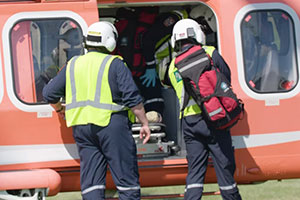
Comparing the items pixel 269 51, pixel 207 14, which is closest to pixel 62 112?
pixel 207 14

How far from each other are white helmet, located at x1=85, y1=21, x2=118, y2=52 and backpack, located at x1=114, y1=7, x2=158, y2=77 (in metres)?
1.47

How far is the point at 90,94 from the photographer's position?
5.18m

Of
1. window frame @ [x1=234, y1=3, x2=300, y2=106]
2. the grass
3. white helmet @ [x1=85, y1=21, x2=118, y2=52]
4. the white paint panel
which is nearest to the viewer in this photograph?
white helmet @ [x1=85, y1=21, x2=118, y2=52]

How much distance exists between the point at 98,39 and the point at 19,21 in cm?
97

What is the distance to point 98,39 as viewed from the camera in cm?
526

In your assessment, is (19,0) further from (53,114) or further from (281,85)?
(281,85)

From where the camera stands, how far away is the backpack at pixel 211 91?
5.39 m

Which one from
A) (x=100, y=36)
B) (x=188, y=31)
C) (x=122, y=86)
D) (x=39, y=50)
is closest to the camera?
(x=122, y=86)

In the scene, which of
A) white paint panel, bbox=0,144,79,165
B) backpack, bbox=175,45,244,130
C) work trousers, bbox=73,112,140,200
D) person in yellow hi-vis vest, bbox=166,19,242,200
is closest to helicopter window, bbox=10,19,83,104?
white paint panel, bbox=0,144,79,165

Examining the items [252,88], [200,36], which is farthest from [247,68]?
[200,36]

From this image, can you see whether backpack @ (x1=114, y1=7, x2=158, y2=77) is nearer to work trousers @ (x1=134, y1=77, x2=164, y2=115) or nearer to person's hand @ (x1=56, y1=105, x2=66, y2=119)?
work trousers @ (x1=134, y1=77, x2=164, y2=115)

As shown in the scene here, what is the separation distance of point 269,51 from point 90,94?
6.46ft

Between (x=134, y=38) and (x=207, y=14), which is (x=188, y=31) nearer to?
(x=207, y=14)

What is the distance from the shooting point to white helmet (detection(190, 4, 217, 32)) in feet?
21.4
